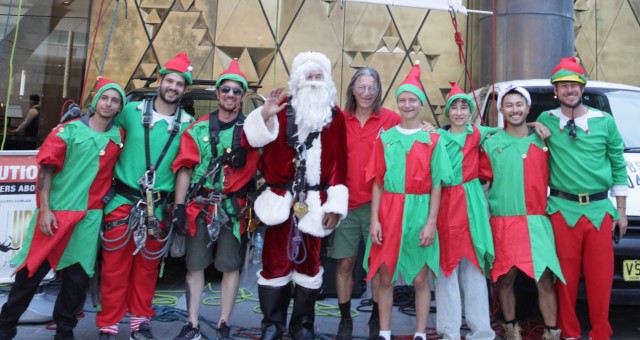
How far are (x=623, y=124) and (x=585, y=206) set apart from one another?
167 centimetres

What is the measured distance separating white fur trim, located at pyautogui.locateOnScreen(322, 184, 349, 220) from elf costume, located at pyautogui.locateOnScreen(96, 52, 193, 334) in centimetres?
117

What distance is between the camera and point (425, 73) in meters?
9.92

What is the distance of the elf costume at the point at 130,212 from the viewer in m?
3.77

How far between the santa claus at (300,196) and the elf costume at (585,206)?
1552 mm

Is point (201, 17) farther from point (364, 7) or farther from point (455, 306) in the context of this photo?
point (455, 306)

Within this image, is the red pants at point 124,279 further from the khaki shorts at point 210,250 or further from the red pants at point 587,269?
the red pants at point 587,269

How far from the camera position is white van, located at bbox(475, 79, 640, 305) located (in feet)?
12.7

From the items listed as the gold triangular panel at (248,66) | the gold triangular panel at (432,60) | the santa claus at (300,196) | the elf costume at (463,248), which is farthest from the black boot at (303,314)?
the gold triangular panel at (432,60)

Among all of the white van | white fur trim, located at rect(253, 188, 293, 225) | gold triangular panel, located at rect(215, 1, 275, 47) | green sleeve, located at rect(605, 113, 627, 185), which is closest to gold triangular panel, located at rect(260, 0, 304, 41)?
gold triangular panel, located at rect(215, 1, 275, 47)

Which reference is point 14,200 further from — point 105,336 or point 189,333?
point 189,333

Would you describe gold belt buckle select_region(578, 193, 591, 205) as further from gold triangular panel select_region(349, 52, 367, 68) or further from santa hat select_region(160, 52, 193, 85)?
gold triangular panel select_region(349, 52, 367, 68)

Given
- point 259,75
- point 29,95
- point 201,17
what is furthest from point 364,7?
point 29,95

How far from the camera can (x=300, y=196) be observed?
379 cm

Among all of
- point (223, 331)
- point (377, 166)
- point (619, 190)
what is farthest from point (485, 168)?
point (223, 331)
